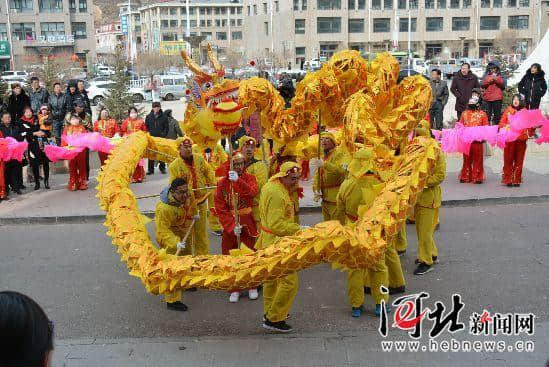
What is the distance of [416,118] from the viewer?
252 inches

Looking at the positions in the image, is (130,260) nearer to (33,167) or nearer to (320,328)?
(320,328)

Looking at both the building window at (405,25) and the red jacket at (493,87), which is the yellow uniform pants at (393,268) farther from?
the building window at (405,25)

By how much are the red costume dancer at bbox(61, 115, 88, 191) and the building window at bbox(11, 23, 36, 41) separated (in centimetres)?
5449

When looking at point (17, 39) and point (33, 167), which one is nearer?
point (33, 167)

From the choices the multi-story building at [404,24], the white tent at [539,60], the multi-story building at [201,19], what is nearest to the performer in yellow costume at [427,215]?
the white tent at [539,60]

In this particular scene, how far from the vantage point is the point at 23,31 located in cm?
6059

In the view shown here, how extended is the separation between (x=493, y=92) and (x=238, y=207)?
1075 centimetres

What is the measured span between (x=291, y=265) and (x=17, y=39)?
63.0 meters

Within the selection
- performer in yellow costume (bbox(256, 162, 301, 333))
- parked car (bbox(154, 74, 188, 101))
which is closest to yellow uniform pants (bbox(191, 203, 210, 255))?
performer in yellow costume (bbox(256, 162, 301, 333))

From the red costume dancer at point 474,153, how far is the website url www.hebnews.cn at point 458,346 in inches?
257

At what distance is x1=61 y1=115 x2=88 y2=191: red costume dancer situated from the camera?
11.8 metres

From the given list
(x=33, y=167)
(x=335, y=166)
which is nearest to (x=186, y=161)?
(x=335, y=166)

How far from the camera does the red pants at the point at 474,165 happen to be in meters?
11.2

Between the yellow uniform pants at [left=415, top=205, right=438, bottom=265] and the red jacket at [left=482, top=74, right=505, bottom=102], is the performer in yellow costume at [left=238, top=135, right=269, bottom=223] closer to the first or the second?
the yellow uniform pants at [left=415, top=205, right=438, bottom=265]
